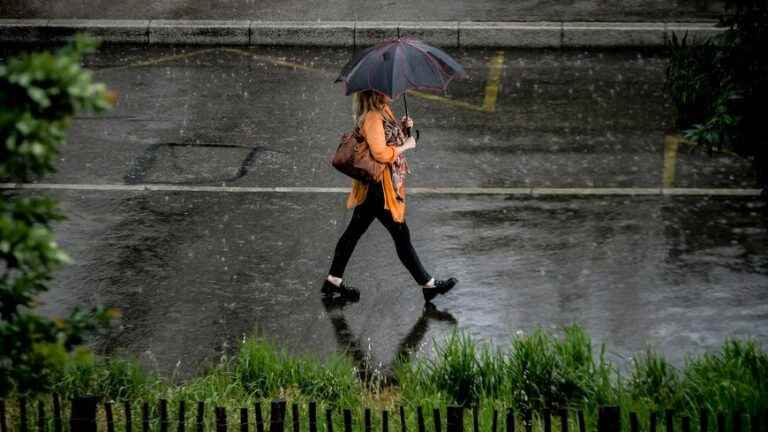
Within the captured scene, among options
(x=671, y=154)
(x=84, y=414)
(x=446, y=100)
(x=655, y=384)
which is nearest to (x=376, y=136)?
(x=655, y=384)

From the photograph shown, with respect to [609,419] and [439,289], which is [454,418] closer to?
[609,419]

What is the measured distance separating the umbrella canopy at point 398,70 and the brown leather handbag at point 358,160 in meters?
0.38

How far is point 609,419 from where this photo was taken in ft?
17.3

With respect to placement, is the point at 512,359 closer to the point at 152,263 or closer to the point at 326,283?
the point at 326,283

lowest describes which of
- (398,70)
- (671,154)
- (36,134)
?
(36,134)

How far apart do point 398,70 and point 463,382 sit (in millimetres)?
2125

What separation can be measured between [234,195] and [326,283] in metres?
2.29

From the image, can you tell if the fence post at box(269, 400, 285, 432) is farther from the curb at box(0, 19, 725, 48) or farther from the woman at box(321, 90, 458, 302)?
the curb at box(0, 19, 725, 48)

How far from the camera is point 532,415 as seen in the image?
6590 mm

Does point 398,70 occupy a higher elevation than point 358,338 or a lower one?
higher

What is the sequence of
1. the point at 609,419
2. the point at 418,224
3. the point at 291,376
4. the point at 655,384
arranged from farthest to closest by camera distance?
1. the point at 418,224
2. the point at 291,376
3. the point at 655,384
4. the point at 609,419

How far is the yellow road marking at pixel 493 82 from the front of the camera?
1332cm

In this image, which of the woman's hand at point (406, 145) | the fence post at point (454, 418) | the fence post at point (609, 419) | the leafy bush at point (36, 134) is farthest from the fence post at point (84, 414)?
the woman's hand at point (406, 145)

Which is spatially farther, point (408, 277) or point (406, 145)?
point (408, 277)
